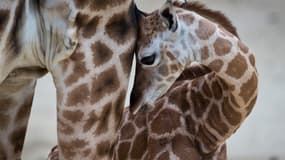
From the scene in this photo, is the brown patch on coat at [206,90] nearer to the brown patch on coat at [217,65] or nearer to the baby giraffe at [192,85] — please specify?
the baby giraffe at [192,85]

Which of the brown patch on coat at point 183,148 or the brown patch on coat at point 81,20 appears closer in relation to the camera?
the brown patch on coat at point 81,20

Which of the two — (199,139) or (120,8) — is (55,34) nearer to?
(120,8)

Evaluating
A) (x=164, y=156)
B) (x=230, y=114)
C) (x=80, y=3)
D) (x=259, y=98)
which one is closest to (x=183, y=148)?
(x=164, y=156)

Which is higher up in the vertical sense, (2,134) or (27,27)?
(27,27)

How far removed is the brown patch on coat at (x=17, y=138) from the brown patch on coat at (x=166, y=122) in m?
0.31

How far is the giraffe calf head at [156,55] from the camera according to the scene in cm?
156

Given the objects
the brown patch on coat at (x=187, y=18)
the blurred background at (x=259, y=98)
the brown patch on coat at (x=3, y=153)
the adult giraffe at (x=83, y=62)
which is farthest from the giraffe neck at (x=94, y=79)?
the blurred background at (x=259, y=98)

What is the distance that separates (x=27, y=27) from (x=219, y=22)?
0.43 metres

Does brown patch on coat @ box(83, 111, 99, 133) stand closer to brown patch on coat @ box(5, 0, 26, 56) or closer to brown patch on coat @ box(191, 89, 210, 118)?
brown patch on coat @ box(5, 0, 26, 56)

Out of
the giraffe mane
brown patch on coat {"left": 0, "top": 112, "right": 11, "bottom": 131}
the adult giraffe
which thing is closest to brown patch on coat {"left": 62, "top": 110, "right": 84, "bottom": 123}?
the adult giraffe

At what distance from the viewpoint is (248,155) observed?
102 inches

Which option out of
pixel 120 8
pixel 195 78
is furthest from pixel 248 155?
pixel 120 8

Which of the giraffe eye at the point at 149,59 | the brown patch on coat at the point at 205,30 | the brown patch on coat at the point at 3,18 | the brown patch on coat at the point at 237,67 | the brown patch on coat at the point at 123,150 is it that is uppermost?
the brown patch on coat at the point at 3,18

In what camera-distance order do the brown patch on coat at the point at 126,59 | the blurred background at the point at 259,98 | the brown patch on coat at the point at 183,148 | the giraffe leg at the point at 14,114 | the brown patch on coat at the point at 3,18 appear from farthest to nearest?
the blurred background at the point at 259,98 < the brown patch on coat at the point at 183,148 < the giraffe leg at the point at 14,114 < the brown patch on coat at the point at 126,59 < the brown patch on coat at the point at 3,18
